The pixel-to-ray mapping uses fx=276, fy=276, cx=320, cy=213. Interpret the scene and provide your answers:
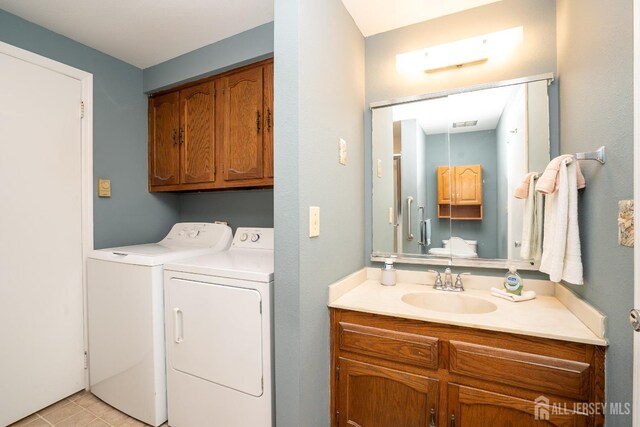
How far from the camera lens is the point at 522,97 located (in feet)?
4.85

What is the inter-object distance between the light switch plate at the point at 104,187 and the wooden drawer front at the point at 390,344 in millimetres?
2004

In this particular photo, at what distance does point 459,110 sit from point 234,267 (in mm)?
1539

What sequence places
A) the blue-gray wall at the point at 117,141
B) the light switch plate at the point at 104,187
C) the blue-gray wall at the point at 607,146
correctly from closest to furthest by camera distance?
the blue-gray wall at the point at 607,146 → the blue-gray wall at the point at 117,141 → the light switch plate at the point at 104,187

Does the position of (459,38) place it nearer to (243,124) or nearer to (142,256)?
(243,124)

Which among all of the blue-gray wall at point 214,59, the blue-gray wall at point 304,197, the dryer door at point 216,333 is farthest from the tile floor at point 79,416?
the blue-gray wall at point 214,59

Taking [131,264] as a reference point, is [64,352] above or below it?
below

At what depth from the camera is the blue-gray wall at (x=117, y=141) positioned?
1.93 m

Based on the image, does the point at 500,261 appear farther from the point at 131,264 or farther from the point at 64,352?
the point at 64,352

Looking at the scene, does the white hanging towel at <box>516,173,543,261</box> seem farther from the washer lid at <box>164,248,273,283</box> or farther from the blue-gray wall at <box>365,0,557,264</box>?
the washer lid at <box>164,248,273,283</box>

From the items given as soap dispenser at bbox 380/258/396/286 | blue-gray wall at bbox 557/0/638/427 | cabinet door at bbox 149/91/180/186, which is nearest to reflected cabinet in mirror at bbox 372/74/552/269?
soap dispenser at bbox 380/258/396/286

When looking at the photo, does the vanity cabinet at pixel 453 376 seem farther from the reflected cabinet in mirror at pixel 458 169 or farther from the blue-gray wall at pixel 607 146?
the reflected cabinet in mirror at pixel 458 169

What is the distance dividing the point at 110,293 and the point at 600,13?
9.01 feet

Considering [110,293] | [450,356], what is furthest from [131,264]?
[450,356]
